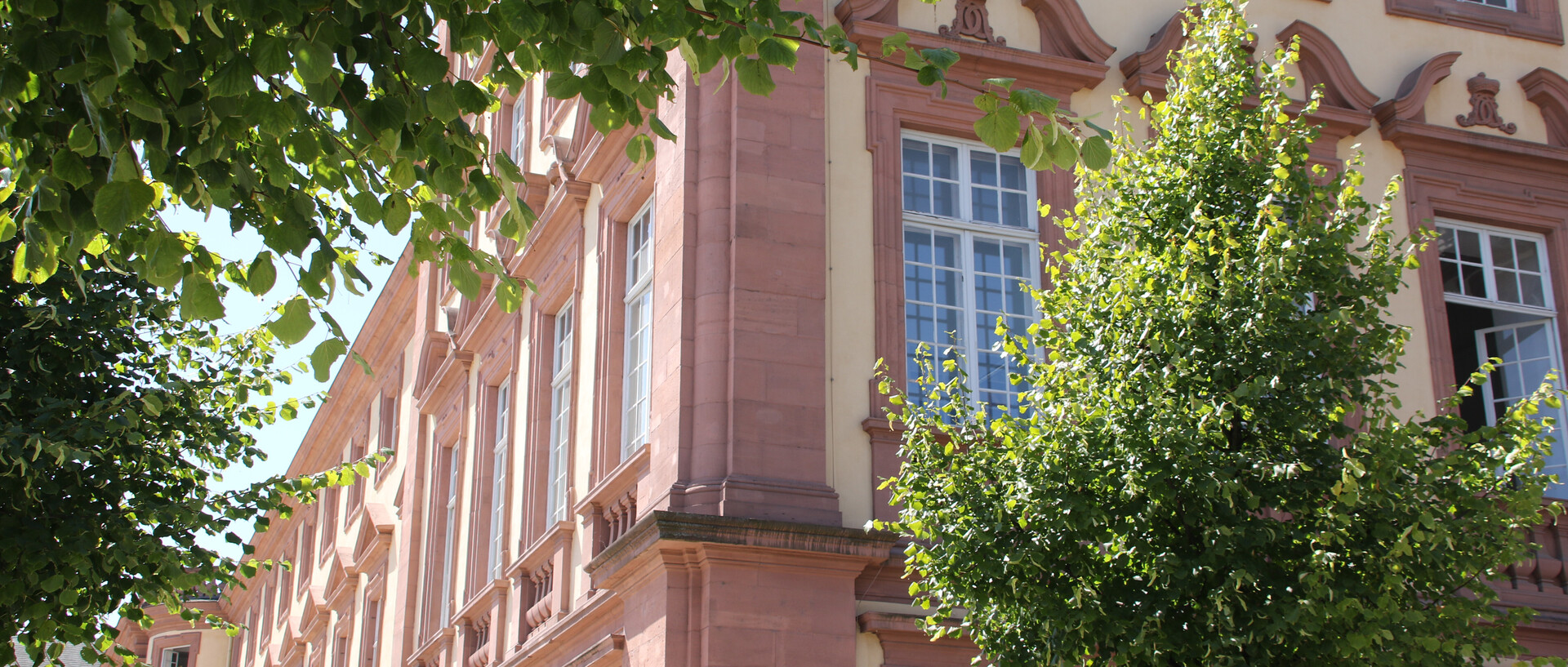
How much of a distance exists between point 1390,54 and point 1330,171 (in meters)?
1.68

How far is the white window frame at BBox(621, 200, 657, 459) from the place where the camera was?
13.9m

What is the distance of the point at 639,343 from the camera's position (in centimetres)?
1434

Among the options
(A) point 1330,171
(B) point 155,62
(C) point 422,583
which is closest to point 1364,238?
(A) point 1330,171

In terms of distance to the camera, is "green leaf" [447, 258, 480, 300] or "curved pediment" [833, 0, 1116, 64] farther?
"curved pediment" [833, 0, 1116, 64]

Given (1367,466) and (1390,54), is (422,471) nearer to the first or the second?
(1390,54)

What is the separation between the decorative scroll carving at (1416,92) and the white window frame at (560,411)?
7.80 metres

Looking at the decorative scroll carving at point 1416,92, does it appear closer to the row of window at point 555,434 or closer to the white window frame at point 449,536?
the row of window at point 555,434

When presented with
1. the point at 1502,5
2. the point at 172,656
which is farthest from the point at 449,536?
the point at 172,656

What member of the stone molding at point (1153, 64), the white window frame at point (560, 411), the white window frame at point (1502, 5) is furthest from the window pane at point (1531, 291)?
the white window frame at point (560, 411)

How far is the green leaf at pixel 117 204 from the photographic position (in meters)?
5.47

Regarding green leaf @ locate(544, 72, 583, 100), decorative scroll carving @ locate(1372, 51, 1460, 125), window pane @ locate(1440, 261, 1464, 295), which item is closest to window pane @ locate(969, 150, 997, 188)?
decorative scroll carving @ locate(1372, 51, 1460, 125)

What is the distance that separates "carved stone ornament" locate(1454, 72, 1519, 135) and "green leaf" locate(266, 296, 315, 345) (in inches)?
486

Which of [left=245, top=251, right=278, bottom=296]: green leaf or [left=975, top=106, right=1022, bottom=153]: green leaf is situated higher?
[left=975, top=106, right=1022, bottom=153]: green leaf

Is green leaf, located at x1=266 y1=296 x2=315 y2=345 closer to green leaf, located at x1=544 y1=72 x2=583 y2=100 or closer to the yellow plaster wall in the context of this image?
green leaf, located at x1=544 y1=72 x2=583 y2=100
